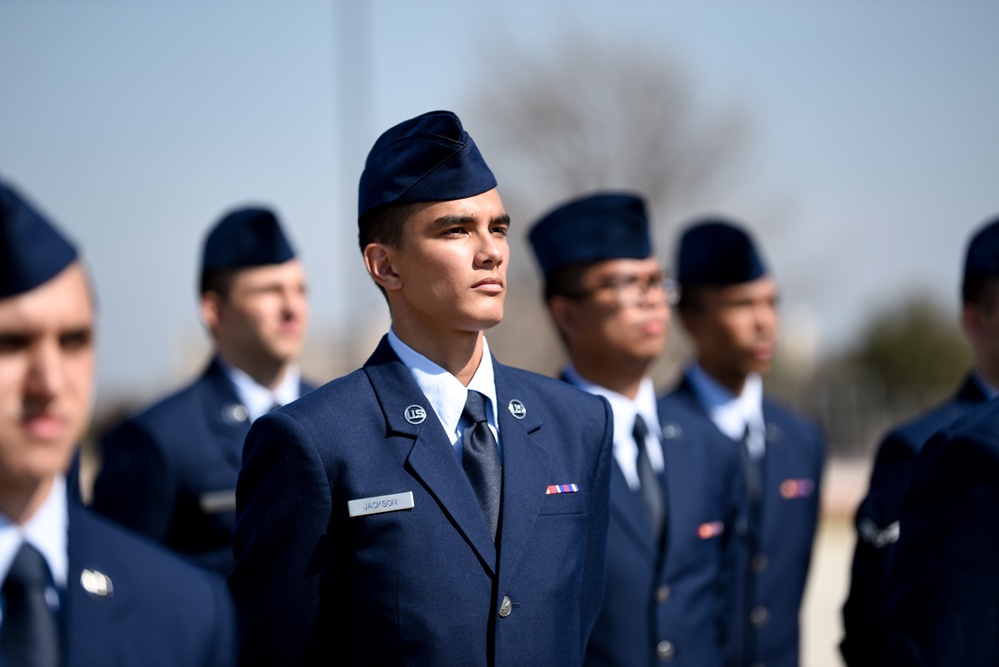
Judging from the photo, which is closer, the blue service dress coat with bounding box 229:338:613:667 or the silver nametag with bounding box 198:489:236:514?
the blue service dress coat with bounding box 229:338:613:667

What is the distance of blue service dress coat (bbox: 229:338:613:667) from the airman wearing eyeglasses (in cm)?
116

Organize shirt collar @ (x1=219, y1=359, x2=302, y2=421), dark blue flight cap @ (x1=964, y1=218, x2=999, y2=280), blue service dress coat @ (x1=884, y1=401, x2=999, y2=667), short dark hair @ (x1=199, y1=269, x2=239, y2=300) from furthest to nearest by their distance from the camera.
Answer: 1. short dark hair @ (x1=199, y1=269, x2=239, y2=300)
2. shirt collar @ (x1=219, y1=359, x2=302, y2=421)
3. dark blue flight cap @ (x1=964, y1=218, x2=999, y2=280)
4. blue service dress coat @ (x1=884, y1=401, x2=999, y2=667)

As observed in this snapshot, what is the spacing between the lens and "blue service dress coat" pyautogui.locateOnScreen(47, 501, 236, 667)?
6.54 feet

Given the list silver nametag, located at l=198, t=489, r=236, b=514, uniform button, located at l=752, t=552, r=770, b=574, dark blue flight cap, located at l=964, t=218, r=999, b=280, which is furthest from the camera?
uniform button, located at l=752, t=552, r=770, b=574

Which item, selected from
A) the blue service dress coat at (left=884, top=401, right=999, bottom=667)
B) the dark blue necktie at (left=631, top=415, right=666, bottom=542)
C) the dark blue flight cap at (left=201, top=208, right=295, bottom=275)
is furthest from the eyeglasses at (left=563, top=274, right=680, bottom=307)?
the blue service dress coat at (left=884, top=401, right=999, bottom=667)

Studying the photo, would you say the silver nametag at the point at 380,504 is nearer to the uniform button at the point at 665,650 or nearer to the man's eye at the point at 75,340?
the man's eye at the point at 75,340

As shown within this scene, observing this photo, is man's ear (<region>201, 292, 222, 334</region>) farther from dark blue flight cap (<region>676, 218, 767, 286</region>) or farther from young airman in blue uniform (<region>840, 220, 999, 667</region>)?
young airman in blue uniform (<region>840, 220, 999, 667</region>)

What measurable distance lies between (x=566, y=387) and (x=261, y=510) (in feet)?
3.00

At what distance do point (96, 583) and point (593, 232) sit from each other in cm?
319

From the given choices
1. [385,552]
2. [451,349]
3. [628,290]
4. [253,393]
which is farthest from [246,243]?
[385,552]

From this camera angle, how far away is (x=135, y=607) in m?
2.08

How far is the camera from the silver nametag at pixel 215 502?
496cm

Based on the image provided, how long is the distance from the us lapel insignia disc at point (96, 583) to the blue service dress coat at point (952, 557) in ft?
5.37

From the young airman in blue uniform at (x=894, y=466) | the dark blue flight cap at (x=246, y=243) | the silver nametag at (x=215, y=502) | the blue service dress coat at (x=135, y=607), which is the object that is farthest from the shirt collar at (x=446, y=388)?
the dark blue flight cap at (x=246, y=243)
